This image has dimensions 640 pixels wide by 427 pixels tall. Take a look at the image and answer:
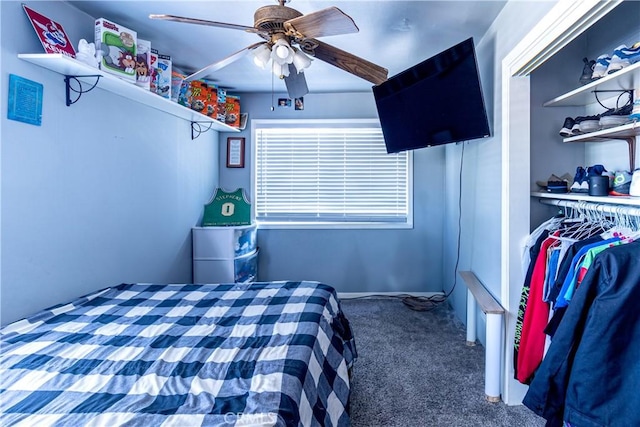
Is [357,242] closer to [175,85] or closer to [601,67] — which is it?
[175,85]

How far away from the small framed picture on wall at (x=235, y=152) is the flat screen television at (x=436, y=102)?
174cm

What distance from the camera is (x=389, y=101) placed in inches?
106

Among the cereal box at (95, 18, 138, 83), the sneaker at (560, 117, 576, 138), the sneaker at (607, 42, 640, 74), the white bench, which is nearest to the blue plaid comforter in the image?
the white bench

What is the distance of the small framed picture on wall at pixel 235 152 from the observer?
3.76m

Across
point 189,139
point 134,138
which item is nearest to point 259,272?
point 189,139

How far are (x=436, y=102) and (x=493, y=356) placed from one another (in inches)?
66.1

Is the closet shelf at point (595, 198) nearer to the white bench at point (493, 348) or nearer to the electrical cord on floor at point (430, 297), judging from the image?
the white bench at point (493, 348)

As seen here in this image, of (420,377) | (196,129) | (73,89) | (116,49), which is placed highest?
(116,49)

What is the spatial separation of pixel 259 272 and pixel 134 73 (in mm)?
2435

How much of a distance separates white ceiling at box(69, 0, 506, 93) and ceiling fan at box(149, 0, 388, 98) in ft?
1.71

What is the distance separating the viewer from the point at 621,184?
139 cm

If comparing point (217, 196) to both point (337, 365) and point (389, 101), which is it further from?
point (337, 365)

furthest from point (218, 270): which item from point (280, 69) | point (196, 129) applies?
point (280, 69)

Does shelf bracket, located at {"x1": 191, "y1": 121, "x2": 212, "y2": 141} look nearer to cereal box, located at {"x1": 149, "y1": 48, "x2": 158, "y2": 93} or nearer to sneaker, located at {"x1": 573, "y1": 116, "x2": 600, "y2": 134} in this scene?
cereal box, located at {"x1": 149, "y1": 48, "x2": 158, "y2": 93}
